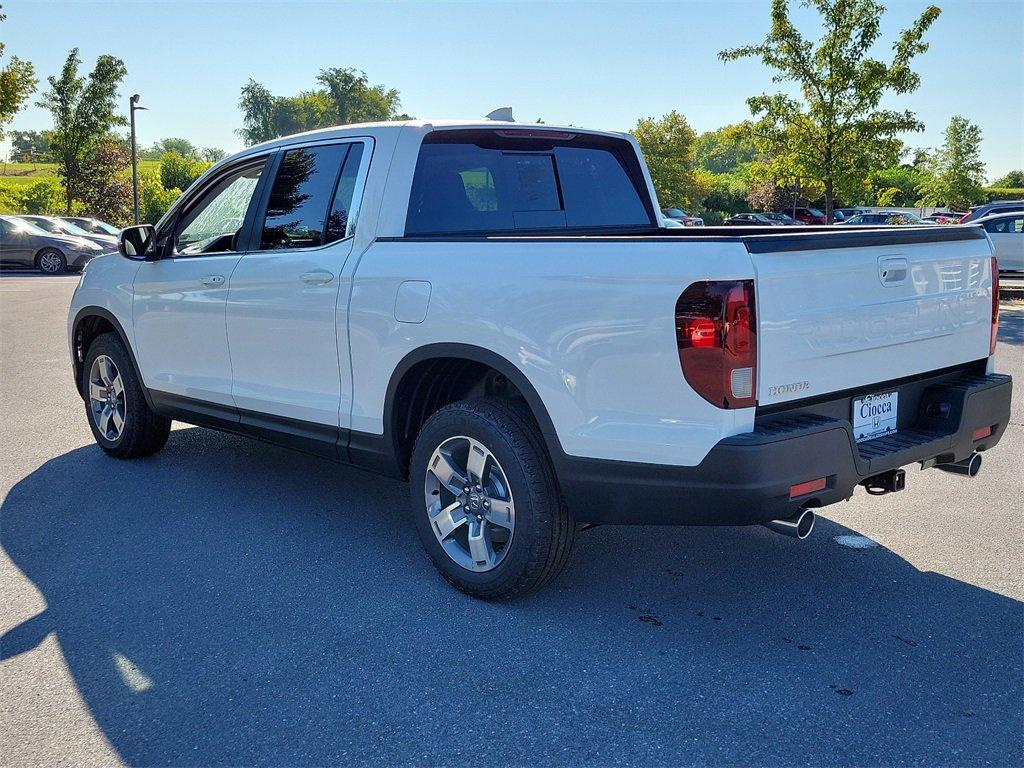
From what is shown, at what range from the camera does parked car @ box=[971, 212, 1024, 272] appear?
19.7 meters

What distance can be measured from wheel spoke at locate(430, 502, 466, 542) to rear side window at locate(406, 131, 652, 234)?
4.25ft

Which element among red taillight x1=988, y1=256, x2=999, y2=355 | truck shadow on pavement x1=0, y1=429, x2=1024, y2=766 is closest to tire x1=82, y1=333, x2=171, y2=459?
truck shadow on pavement x1=0, y1=429, x2=1024, y2=766

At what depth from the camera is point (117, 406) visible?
646 centimetres

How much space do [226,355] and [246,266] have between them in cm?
53

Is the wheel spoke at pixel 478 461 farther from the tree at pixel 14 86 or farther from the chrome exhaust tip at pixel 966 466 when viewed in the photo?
the tree at pixel 14 86

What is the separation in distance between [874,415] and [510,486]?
146 cm

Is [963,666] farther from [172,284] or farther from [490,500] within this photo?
[172,284]

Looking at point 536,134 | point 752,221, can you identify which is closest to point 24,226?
point 536,134

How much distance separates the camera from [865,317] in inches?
145

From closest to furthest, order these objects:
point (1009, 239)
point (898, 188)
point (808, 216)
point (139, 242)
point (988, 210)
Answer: point (139, 242) < point (1009, 239) < point (988, 210) < point (808, 216) < point (898, 188)

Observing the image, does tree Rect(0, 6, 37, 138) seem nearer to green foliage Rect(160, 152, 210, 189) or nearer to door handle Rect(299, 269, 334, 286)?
door handle Rect(299, 269, 334, 286)

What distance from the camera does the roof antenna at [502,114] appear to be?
17.2 feet

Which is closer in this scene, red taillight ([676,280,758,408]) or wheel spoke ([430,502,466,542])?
red taillight ([676,280,758,408])

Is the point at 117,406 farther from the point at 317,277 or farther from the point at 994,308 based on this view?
the point at 994,308
